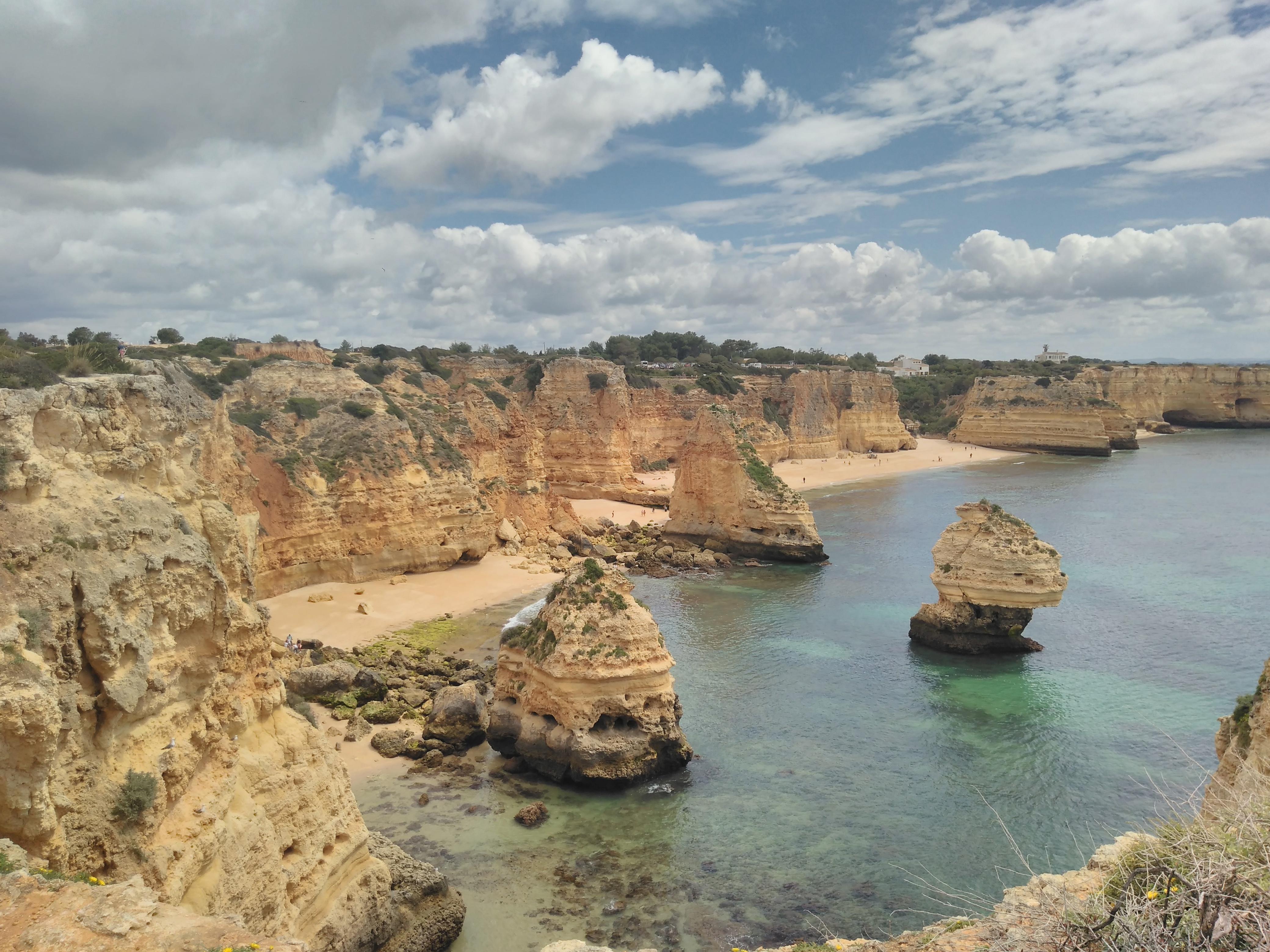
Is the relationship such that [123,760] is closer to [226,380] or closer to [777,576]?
[226,380]

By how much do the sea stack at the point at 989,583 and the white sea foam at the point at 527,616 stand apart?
504 inches

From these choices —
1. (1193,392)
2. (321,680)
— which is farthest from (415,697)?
(1193,392)

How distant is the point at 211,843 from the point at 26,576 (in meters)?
3.03

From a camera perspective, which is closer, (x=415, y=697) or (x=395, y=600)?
(x=415, y=697)

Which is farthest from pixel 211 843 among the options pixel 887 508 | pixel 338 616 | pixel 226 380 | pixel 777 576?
pixel 887 508

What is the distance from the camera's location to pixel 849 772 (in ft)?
57.0

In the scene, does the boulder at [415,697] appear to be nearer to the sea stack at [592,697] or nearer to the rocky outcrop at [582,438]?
the sea stack at [592,697]

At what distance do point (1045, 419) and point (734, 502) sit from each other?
57.8 m

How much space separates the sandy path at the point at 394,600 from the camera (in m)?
24.3

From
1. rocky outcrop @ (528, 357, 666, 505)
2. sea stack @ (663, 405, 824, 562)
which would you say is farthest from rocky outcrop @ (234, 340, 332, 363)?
sea stack @ (663, 405, 824, 562)

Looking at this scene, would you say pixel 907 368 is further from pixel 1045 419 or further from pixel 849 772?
pixel 849 772

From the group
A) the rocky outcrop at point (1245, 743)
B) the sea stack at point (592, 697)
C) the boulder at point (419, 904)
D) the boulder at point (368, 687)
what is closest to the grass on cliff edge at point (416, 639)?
the boulder at point (368, 687)

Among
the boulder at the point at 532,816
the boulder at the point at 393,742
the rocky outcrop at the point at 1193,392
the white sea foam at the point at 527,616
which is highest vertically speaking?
the rocky outcrop at the point at 1193,392

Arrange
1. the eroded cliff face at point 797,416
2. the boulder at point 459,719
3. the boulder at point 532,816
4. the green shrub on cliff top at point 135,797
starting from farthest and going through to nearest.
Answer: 1. the eroded cliff face at point 797,416
2. the boulder at point 459,719
3. the boulder at point 532,816
4. the green shrub on cliff top at point 135,797
